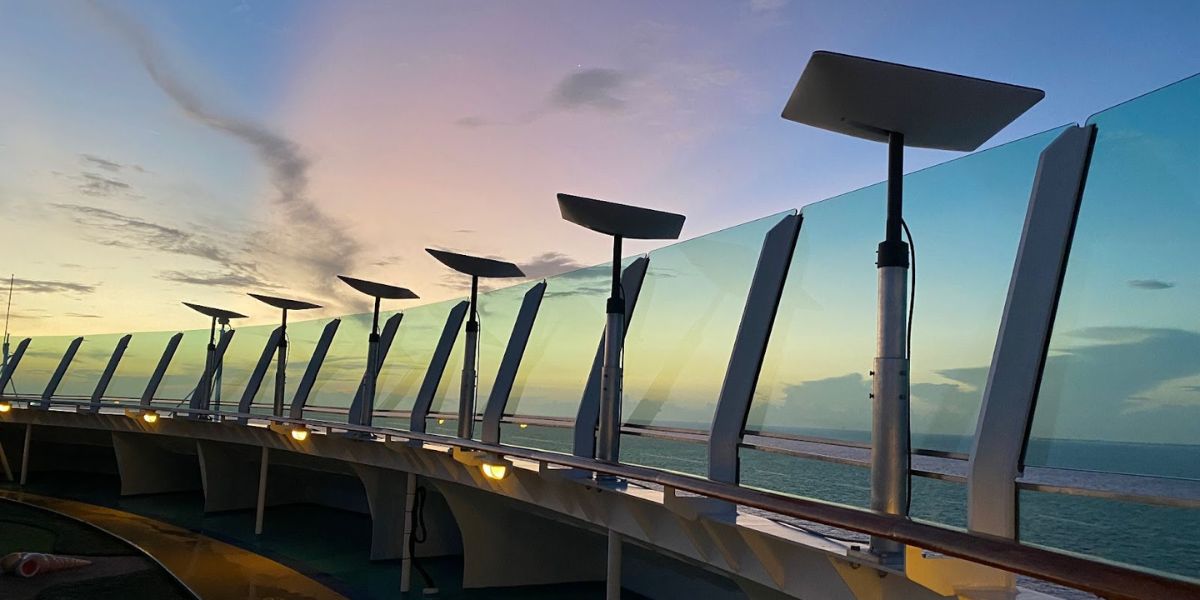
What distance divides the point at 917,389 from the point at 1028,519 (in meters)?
0.98

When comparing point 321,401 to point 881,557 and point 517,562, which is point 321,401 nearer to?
point 517,562

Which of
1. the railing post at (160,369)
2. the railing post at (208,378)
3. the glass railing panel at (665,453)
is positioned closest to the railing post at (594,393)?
the glass railing panel at (665,453)

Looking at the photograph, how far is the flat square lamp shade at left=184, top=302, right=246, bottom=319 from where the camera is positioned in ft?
61.1

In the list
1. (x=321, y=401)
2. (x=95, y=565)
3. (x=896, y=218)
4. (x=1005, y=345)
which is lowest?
(x=95, y=565)

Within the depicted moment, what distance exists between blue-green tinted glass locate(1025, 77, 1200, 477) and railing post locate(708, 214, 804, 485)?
2.28 metres

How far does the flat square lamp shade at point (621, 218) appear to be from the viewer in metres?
6.99

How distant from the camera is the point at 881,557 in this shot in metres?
3.56

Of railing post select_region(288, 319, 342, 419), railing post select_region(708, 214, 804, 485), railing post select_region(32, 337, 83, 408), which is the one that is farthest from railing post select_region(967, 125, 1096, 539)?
railing post select_region(32, 337, 83, 408)

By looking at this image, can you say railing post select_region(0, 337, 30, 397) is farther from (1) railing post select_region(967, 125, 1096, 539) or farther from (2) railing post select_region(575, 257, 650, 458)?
(1) railing post select_region(967, 125, 1096, 539)

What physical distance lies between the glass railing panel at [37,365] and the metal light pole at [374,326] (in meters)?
15.8

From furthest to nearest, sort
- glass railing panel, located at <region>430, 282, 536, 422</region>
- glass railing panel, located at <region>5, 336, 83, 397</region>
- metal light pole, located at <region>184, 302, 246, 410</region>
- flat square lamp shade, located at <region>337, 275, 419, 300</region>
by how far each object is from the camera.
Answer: glass railing panel, located at <region>5, 336, 83, 397</region>, metal light pole, located at <region>184, 302, 246, 410</region>, flat square lamp shade, located at <region>337, 275, 419, 300</region>, glass railing panel, located at <region>430, 282, 536, 422</region>

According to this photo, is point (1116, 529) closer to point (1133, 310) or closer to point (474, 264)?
point (1133, 310)

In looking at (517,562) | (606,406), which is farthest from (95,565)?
(606,406)

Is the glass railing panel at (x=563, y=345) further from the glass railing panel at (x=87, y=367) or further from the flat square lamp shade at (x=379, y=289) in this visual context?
the glass railing panel at (x=87, y=367)
